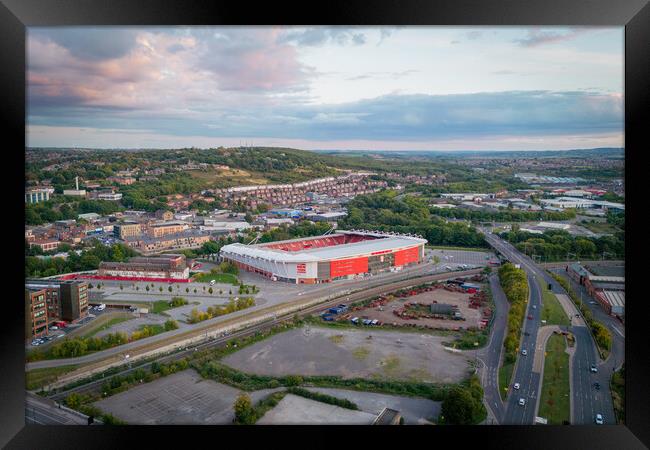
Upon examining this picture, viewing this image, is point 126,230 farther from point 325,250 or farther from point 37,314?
point 37,314

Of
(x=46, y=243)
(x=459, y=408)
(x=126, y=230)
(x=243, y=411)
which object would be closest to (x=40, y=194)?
(x=46, y=243)

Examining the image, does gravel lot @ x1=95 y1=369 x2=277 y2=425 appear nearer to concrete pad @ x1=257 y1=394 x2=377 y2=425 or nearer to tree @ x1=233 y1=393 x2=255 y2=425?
tree @ x1=233 y1=393 x2=255 y2=425

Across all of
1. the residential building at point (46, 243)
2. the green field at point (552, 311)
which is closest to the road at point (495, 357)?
the green field at point (552, 311)

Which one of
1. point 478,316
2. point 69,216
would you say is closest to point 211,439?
point 478,316

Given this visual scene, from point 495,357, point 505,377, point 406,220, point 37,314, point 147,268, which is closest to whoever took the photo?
point 505,377

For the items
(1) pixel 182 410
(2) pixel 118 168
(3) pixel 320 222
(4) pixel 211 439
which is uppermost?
(2) pixel 118 168

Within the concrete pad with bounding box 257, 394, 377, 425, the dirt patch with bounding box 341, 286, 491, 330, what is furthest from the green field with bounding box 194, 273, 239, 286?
the concrete pad with bounding box 257, 394, 377, 425
